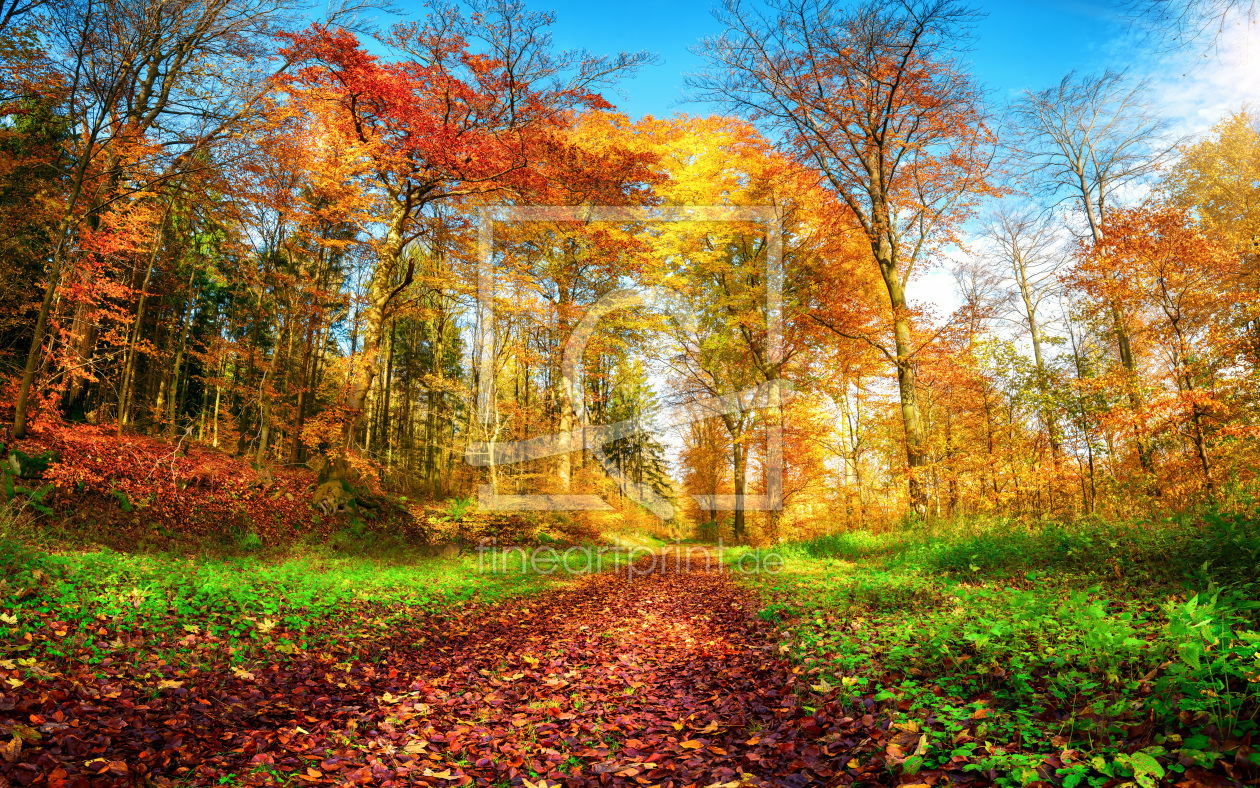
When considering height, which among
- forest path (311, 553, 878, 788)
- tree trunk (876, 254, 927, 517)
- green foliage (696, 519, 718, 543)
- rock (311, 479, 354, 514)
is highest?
tree trunk (876, 254, 927, 517)

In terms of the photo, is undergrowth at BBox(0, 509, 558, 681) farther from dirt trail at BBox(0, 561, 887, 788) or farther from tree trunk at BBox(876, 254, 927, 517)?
tree trunk at BBox(876, 254, 927, 517)

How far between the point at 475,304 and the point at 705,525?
519 inches

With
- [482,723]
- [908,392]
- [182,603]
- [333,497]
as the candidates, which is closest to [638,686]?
[482,723]

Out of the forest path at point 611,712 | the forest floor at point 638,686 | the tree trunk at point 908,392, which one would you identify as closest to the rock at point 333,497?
the forest floor at point 638,686

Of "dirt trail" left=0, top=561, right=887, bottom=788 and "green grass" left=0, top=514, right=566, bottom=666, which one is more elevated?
"green grass" left=0, top=514, right=566, bottom=666

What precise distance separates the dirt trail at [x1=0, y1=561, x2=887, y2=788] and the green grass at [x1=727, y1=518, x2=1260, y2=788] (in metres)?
0.44

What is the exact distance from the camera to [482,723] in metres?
3.95

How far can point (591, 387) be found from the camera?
22.4 m

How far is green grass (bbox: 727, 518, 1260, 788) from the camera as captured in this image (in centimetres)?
229

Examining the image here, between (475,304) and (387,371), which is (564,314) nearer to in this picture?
(475,304)

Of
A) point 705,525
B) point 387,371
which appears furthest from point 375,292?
point 705,525

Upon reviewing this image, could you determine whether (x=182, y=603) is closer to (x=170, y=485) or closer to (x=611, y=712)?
(x=611, y=712)

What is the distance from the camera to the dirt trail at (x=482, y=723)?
117 inches

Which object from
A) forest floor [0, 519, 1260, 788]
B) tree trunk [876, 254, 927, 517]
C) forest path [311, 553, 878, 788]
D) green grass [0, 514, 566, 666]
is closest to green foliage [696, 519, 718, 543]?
tree trunk [876, 254, 927, 517]
